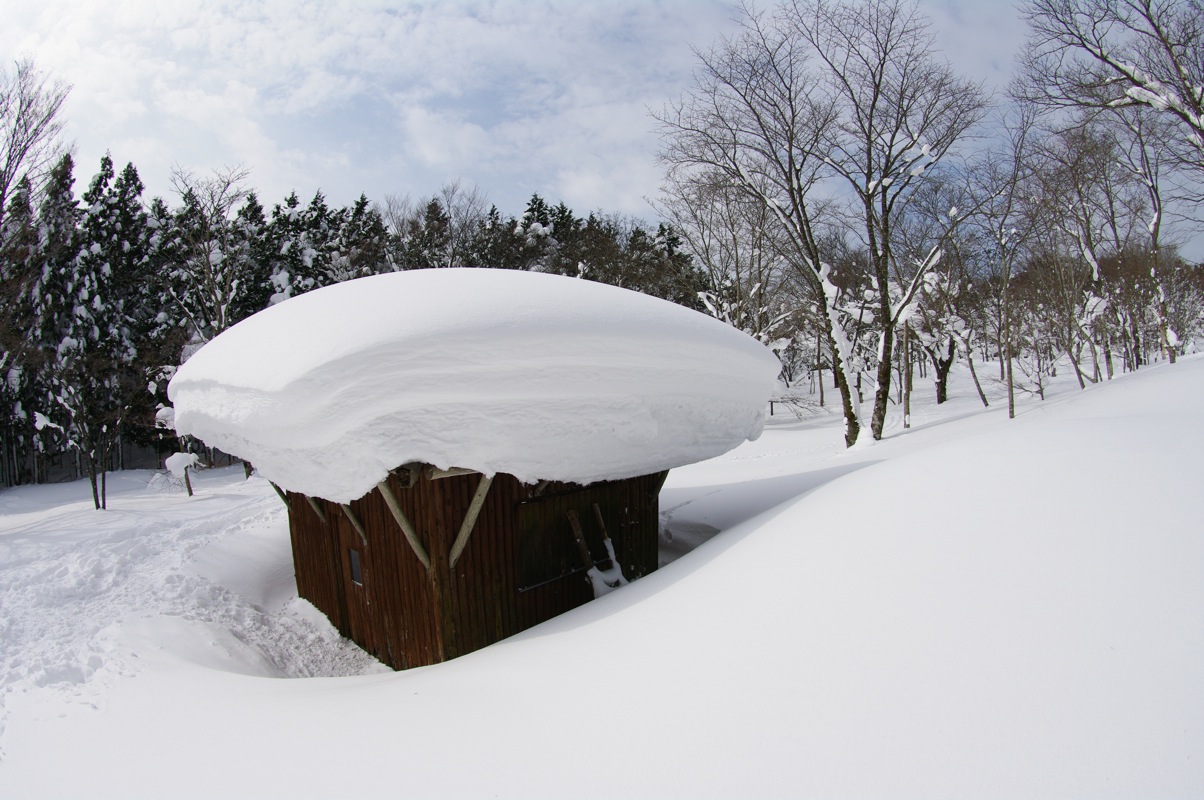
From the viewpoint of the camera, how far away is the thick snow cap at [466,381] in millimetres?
4660

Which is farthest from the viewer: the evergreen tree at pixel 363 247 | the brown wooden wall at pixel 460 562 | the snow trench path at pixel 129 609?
the evergreen tree at pixel 363 247

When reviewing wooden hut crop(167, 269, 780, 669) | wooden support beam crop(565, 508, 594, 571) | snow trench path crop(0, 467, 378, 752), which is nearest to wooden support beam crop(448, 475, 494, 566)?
wooden hut crop(167, 269, 780, 669)

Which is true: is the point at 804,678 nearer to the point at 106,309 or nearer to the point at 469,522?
the point at 469,522

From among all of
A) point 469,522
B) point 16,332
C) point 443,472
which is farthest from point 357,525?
point 16,332

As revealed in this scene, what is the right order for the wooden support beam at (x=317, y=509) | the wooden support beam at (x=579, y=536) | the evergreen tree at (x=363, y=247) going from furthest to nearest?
1. the evergreen tree at (x=363, y=247)
2. the wooden support beam at (x=317, y=509)
3. the wooden support beam at (x=579, y=536)

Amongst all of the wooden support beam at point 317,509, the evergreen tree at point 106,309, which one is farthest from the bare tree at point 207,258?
the wooden support beam at point 317,509

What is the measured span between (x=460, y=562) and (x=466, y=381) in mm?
2229

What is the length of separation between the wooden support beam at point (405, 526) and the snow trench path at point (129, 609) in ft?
6.37

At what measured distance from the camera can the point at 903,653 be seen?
2951 mm

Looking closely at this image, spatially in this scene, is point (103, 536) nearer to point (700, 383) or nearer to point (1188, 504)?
point (700, 383)

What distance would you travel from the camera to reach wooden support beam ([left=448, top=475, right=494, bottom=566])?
5586 mm

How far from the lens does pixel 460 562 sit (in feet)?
20.1

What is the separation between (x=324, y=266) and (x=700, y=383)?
28.1 metres

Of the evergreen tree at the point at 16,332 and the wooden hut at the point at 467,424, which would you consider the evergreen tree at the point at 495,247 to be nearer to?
the evergreen tree at the point at 16,332
